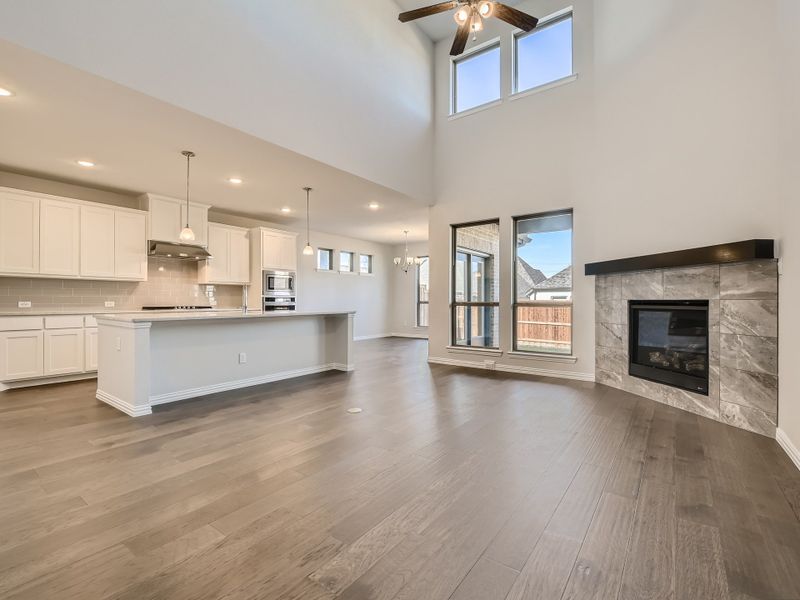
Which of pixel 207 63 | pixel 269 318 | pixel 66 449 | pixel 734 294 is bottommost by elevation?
pixel 66 449

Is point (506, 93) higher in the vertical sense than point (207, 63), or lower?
higher

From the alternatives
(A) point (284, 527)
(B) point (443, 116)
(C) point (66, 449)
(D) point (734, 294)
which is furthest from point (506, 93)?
(C) point (66, 449)

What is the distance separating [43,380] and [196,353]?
8.43ft

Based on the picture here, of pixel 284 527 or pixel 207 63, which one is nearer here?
pixel 284 527

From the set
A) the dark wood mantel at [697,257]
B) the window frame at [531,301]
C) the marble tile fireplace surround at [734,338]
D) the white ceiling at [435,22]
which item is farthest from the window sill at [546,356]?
the white ceiling at [435,22]

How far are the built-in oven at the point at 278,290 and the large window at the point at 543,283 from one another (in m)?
4.64

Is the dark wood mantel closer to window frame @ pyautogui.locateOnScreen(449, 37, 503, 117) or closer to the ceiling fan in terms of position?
the ceiling fan

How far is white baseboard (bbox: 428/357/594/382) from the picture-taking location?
533 centimetres

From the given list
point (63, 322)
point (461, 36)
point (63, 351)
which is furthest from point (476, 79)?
point (63, 351)

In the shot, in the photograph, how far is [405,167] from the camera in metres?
6.06

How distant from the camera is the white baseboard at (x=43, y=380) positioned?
15.8ft

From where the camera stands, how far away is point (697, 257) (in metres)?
3.53

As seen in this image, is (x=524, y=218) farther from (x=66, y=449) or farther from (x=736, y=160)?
(x=66, y=449)

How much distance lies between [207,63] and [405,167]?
3133mm
